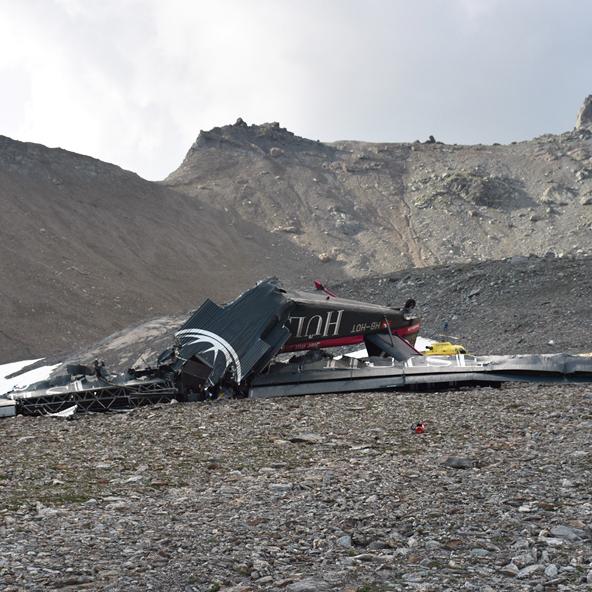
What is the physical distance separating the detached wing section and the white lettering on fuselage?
1.24ft

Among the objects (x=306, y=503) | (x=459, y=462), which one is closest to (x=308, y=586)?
(x=306, y=503)

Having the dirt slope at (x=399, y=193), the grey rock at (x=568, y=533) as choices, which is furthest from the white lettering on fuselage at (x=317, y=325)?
the dirt slope at (x=399, y=193)

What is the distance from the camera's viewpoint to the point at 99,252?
2319 inches

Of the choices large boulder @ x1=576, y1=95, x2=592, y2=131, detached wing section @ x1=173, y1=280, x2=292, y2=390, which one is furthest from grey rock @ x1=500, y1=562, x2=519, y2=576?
large boulder @ x1=576, y1=95, x2=592, y2=131

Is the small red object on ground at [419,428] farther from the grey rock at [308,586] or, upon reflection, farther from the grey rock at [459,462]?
the grey rock at [308,586]

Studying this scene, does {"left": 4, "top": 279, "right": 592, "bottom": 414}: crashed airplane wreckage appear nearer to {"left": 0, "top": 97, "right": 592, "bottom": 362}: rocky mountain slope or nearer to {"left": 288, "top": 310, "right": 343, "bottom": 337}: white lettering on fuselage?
{"left": 288, "top": 310, "right": 343, "bottom": 337}: white lettering on fuselage

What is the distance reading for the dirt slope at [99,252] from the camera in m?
46.8

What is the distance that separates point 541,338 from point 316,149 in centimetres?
6253

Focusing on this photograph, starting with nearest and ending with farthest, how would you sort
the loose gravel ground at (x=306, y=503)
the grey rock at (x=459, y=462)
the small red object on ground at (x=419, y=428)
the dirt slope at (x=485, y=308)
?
1. the loose gravel ground at (x=306, y=503)
2. the grey rock at (x=459, y=462)
3. the small red object on ground at (x=419, y=428)
4. the dirt slope at (x=485, y=308)

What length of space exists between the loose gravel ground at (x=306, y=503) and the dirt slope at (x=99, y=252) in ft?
108

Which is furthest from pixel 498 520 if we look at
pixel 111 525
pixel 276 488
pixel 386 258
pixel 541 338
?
pixel 386 258

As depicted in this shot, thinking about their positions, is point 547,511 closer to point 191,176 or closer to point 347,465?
point 347,465

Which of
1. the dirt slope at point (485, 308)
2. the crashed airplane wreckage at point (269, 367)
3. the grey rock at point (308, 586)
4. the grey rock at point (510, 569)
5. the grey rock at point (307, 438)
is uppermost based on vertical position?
the dirt slope at point (485, 308)

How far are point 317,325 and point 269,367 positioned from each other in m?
1.53
